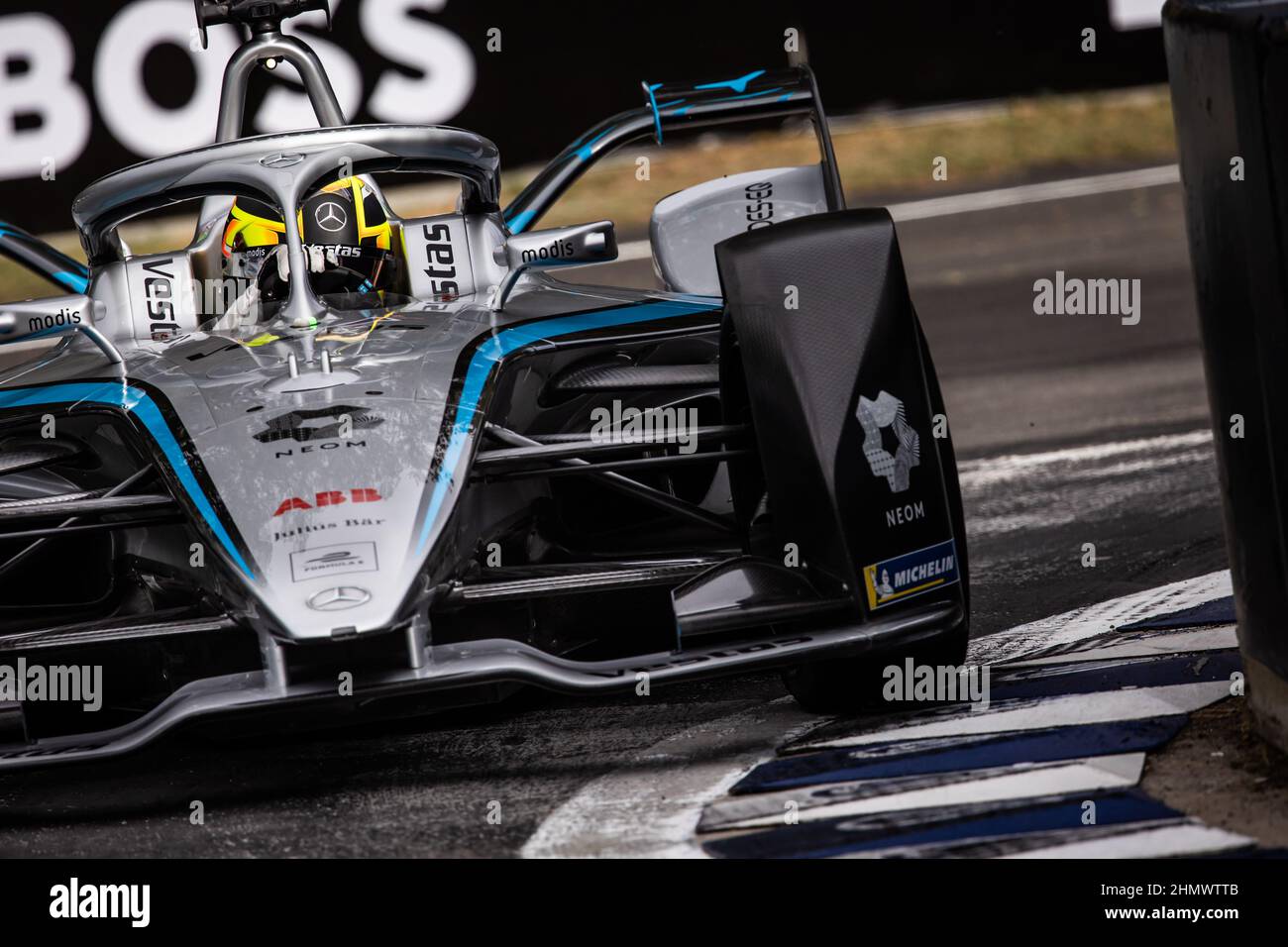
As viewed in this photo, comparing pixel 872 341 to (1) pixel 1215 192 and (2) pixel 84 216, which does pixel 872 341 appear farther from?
(2) pixel 84 216

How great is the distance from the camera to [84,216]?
5133 millimetres

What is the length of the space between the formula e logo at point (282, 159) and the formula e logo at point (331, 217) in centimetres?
22

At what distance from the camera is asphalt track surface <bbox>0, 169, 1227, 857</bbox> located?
372cm

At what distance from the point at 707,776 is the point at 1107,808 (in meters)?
0.88

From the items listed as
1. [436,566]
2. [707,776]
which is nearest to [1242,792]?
[707,776]

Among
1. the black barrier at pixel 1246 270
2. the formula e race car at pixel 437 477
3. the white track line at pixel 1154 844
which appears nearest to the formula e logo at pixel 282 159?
the formula e race car at pixel 437 477

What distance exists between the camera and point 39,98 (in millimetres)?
12242

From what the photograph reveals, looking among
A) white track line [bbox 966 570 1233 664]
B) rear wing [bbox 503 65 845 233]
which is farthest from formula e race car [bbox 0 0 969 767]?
white track line [bbox 966 570 1233 664]

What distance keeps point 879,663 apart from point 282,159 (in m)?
2.27

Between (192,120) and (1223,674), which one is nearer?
(1223,674)

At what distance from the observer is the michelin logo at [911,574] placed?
380cm

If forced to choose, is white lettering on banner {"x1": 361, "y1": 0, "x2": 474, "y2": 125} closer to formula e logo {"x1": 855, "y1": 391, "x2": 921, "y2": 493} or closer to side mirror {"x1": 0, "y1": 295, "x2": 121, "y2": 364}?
side mirror {"x1": 0, "y1": 295, "x2": 121, "y2": 364}
